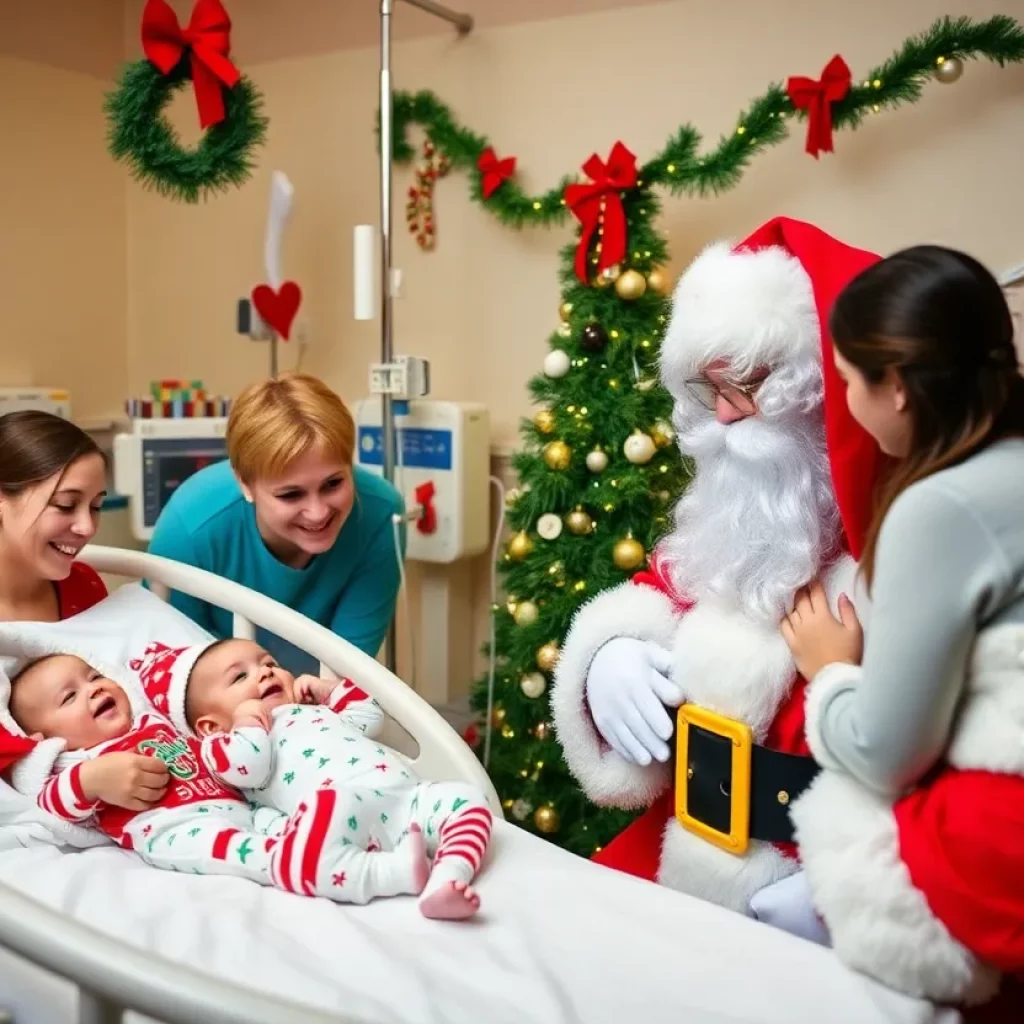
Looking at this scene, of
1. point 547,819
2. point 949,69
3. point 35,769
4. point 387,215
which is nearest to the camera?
point 35,769

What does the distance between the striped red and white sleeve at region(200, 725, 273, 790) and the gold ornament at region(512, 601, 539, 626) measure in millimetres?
998

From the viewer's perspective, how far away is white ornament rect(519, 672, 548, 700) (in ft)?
7.82

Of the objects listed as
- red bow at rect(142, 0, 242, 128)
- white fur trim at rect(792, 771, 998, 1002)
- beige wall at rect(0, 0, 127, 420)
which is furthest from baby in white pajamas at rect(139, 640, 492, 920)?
beige wall at rect(0, 0, 127, 420)

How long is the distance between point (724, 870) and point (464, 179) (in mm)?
2083

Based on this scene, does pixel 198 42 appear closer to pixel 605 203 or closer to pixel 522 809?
pixel 605 203

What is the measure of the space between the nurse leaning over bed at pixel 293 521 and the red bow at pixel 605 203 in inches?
26.6

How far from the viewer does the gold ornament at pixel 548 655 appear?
232 centimetres

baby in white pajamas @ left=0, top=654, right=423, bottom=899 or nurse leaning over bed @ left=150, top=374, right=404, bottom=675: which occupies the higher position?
nurse leaning over bed @ left=150, top=374, right=404, bottom=675

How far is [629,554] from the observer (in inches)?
89.4

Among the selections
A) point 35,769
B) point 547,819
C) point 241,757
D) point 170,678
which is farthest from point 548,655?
point 35,769

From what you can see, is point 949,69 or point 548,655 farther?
point 548,655

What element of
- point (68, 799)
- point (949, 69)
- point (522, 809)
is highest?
point (949, 69)

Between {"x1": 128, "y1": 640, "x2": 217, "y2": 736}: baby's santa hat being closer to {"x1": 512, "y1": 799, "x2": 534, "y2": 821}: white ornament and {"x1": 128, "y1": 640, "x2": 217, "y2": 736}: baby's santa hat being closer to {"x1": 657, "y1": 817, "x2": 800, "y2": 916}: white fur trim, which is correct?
{"x1": 657, "y1": 817, "x2": 800, "y2": 916}: white fur trim

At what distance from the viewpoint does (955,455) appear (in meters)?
1.00
